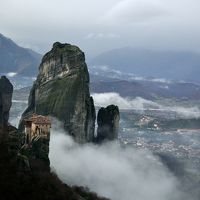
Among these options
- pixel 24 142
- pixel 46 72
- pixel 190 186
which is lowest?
pixel 190 186

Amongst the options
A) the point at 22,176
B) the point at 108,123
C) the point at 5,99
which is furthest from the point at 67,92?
the point at 22,176

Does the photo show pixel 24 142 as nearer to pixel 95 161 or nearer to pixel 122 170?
pixel 95 161

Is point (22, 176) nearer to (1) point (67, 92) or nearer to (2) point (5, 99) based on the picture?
(2) point (5, 99)

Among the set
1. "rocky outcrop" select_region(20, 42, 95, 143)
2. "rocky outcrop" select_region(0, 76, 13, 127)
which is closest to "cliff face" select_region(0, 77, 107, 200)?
"rocky outcrop" select_region(0, 76, 13, 127)

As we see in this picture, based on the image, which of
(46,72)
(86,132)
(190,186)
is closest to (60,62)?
(46,72)

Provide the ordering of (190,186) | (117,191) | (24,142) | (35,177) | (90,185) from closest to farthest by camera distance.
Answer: (35,177)
(24,142)
(90,185)
(117,191)
(190,186)

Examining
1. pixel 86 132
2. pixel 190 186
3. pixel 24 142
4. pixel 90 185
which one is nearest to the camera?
pixel 24 142
